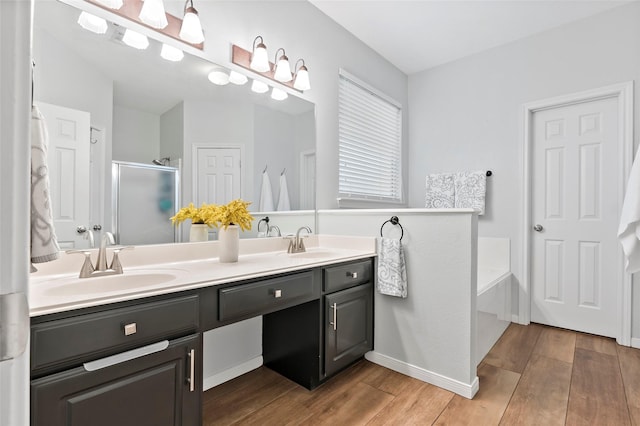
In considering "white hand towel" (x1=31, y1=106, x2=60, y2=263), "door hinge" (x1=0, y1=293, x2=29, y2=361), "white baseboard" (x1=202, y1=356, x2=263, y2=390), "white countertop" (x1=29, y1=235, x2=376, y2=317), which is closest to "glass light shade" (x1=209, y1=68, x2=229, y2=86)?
"white countertop" (x1=29, y1=235, x2=376, y2=317)

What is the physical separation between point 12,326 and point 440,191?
3.61 m

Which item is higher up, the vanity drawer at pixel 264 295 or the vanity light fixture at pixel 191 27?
the vanity light fixture at pixel 191 27

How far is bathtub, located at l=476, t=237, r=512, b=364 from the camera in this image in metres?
2.22

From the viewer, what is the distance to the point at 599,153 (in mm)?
2799

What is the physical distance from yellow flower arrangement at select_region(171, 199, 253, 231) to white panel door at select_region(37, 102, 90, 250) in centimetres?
43

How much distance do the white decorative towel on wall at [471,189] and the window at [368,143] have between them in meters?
0.63

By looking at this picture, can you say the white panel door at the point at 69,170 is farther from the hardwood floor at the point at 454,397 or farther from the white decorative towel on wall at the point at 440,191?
the white decorative towel on wall at the point at 440,191

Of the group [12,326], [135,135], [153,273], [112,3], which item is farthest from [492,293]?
[112,3]

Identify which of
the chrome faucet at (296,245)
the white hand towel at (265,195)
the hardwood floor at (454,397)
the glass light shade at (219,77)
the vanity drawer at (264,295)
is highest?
the glass light shade at (219,77)

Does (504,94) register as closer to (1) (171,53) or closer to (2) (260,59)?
(2) (260,59)

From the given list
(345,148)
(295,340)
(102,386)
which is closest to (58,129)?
(102,386)

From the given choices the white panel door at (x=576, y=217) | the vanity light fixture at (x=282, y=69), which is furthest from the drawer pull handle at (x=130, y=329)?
the white panel door at (x=576, y=217)

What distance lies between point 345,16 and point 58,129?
7.64 ft

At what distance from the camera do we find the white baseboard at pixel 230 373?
1905 mm
